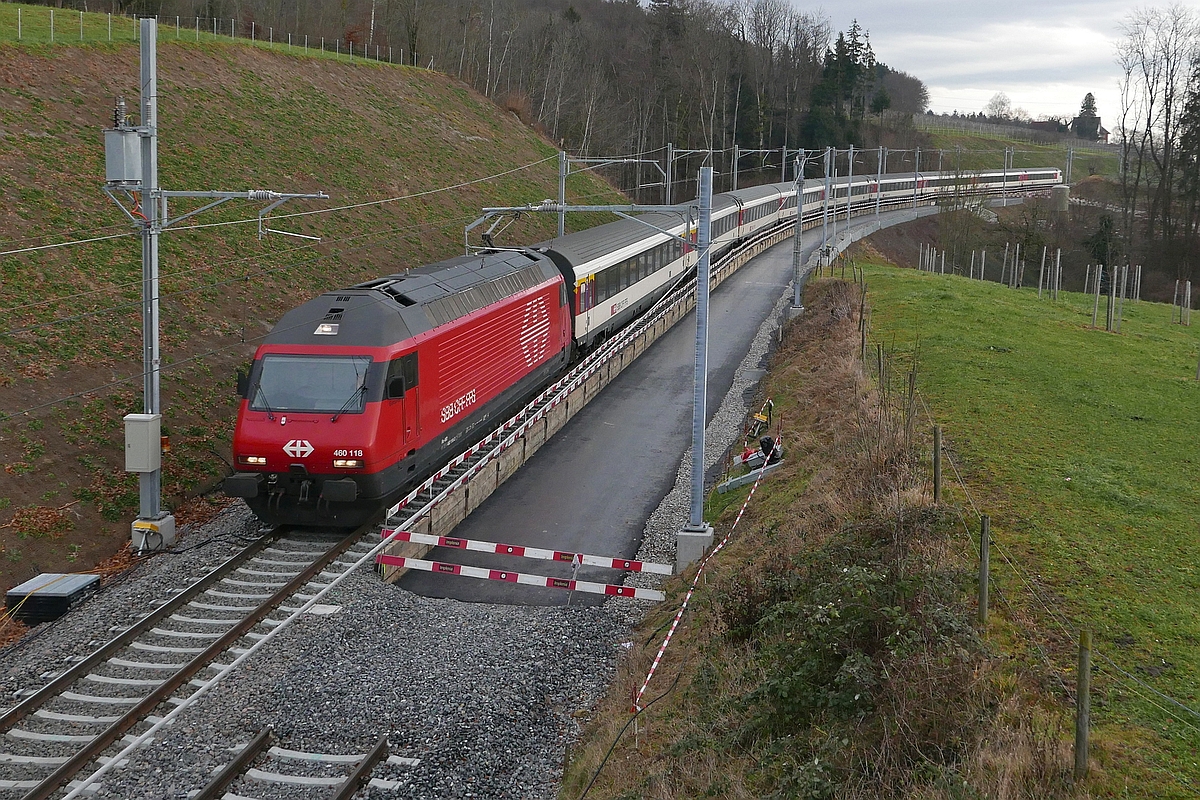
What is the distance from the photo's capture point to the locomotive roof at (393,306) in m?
15.1

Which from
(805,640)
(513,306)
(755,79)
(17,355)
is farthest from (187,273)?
(755,79)

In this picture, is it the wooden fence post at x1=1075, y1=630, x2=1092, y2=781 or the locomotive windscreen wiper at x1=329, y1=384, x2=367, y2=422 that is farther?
the locomotive windscreen wiper at x1=329, y1=384, x2=367, y2=422

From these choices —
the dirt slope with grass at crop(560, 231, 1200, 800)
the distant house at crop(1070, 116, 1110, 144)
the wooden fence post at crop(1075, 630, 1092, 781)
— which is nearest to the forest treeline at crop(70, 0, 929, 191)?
the dirt slope with grass at crop(560, 231, 1200, 800)

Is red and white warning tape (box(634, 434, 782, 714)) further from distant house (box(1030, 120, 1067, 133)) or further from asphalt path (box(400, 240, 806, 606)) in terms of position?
distant house (box(1030, 120, 1067, 133))

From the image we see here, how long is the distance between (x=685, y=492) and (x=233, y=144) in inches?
974

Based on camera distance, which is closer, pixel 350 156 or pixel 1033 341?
pixel 1033 341

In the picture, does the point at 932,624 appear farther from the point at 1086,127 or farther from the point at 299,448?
the point at 1086,127

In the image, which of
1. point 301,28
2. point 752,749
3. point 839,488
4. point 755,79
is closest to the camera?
point 752,749

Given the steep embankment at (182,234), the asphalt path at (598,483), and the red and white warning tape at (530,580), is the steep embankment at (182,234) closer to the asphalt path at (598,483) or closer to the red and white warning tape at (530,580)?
the red and white warning tape at (530,580)

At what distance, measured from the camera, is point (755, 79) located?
297 feet

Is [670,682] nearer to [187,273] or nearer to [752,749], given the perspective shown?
[752,749]

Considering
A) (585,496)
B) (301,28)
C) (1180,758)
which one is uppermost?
(301,28)

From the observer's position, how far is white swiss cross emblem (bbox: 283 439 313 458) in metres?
14.4

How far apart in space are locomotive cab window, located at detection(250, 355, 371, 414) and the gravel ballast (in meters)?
2.37
